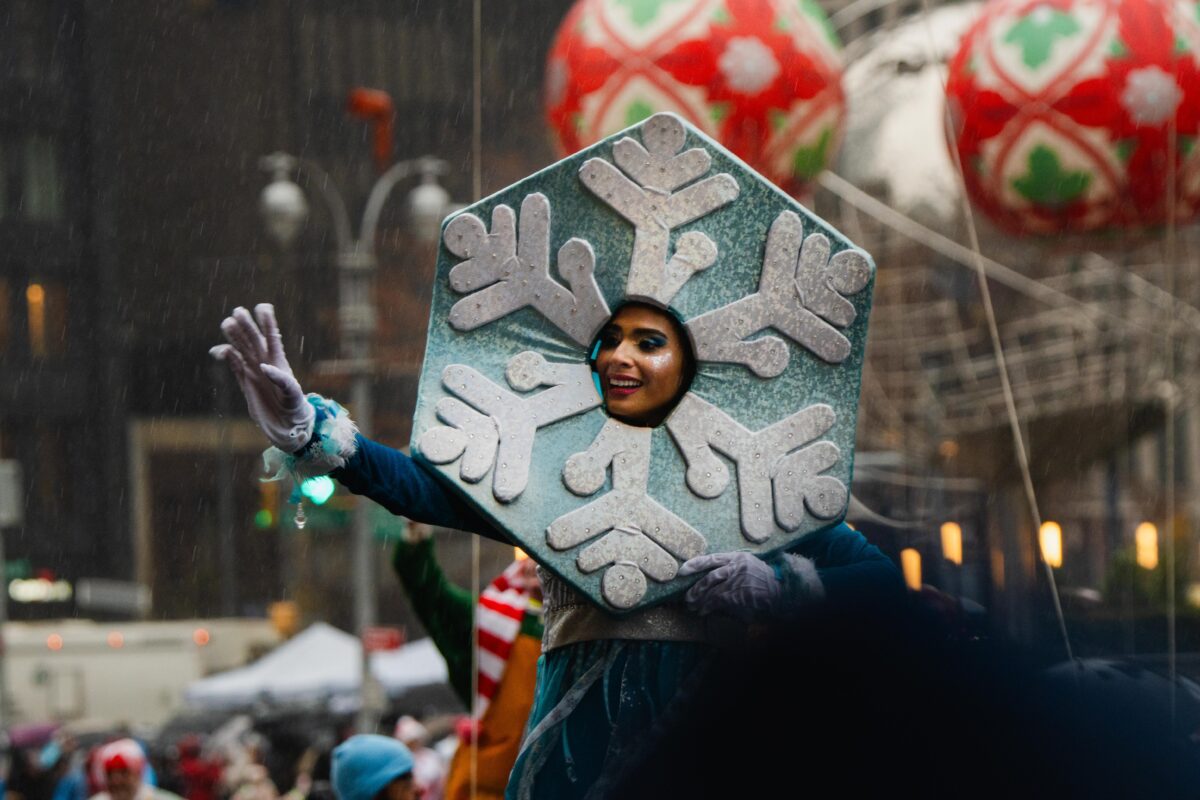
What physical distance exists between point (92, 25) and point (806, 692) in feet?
107

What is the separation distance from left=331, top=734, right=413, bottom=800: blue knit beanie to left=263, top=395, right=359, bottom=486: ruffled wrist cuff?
1.86 m

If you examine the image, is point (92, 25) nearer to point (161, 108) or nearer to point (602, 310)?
point (161, 108)

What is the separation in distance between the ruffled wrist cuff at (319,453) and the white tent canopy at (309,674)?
1305cm

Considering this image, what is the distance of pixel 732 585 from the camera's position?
2.87 metres

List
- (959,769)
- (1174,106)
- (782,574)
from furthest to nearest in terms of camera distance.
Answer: (1174,106)
(782,574)
(959,769)

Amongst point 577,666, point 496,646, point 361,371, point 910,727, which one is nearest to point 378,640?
point 361,371

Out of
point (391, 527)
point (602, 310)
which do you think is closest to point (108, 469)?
point (391, 527)

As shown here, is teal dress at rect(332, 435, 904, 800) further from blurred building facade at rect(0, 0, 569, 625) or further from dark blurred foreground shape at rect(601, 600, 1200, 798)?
blurred building facade at rect(0, 0, 569, 625)

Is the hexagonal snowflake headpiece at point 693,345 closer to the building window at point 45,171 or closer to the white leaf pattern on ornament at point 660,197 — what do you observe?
the white leaf pattern on ornament at point 660,197

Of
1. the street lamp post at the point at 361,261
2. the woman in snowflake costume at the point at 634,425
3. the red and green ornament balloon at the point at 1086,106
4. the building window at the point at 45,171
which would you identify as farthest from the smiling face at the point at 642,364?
the building window at the point at 45,171

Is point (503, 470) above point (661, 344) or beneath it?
beneath

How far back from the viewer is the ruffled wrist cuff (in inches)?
111

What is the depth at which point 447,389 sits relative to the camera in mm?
2979

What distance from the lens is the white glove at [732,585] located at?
283 centimetres
